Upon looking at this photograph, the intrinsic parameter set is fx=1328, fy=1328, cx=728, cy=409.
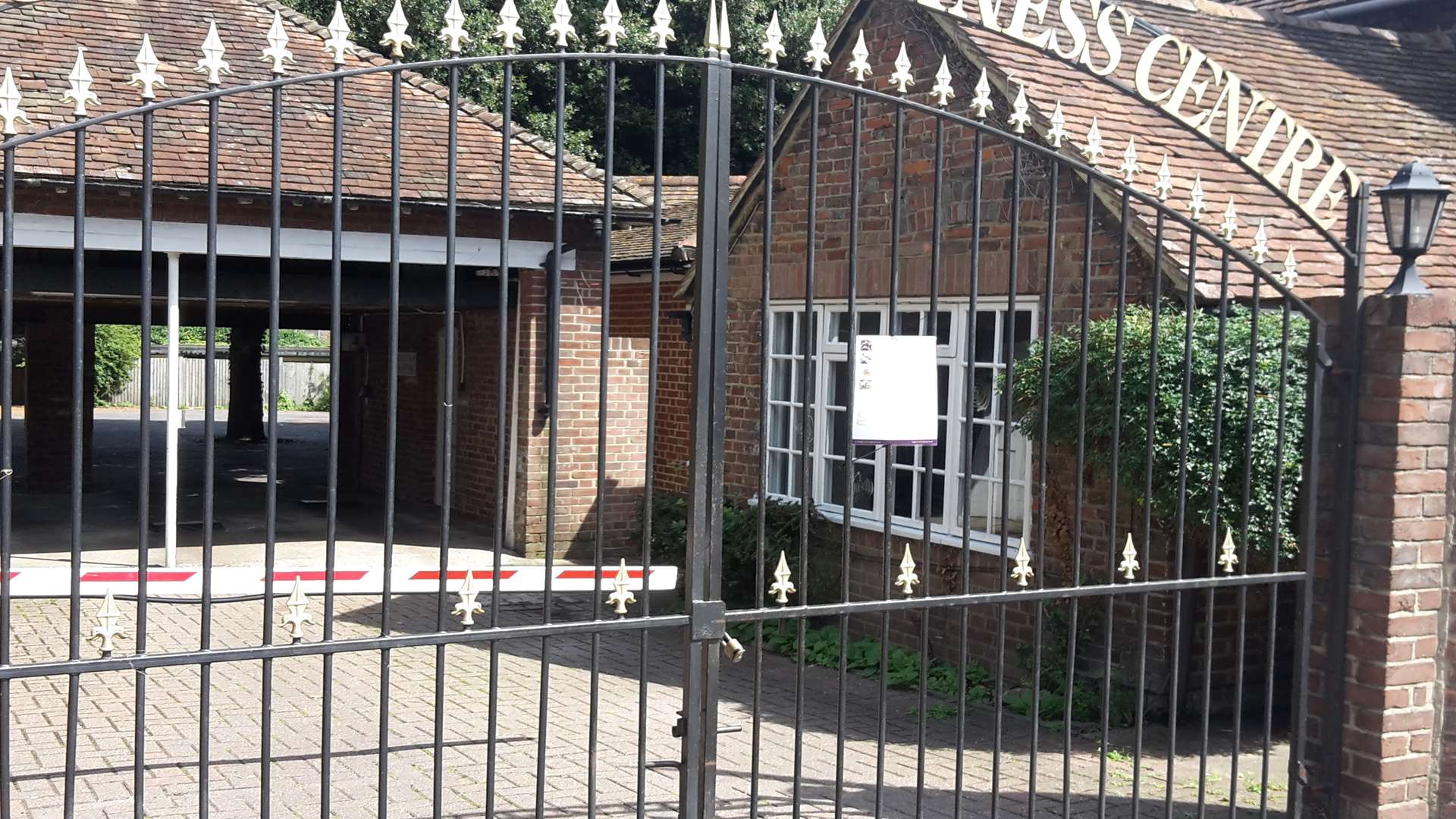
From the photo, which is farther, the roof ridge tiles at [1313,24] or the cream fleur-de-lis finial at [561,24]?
the roof ridge tiles at [1313,24]

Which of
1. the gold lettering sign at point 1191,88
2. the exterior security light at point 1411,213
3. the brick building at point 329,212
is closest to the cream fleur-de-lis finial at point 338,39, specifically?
the gold lettering sign at point 1191,88

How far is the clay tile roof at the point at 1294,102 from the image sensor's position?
768 cm

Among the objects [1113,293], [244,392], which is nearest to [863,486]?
[1113,293]

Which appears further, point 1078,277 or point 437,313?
point 437,313

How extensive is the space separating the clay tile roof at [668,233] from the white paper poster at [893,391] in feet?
25.3

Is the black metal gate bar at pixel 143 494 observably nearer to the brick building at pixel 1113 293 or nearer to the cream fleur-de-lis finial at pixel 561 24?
the cream fleur-de-lis finial at pixel 561 24

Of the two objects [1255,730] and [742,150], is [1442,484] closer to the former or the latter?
[1255,730]

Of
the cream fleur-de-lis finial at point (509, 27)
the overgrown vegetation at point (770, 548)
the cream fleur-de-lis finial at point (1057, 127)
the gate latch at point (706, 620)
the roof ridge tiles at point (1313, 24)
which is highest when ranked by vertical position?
the roof ridge tiles at point (1313, 24)

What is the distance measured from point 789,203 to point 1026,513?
10.4ft

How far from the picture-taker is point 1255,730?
720 cm

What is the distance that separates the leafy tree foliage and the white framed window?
1198 centimetres

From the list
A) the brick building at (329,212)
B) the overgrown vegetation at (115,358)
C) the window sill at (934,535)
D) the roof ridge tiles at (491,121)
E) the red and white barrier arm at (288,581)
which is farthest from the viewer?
the overgrown vegetation at (115,358)

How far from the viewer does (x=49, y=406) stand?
1648cm

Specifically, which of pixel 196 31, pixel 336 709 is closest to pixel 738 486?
pixel 336 709
